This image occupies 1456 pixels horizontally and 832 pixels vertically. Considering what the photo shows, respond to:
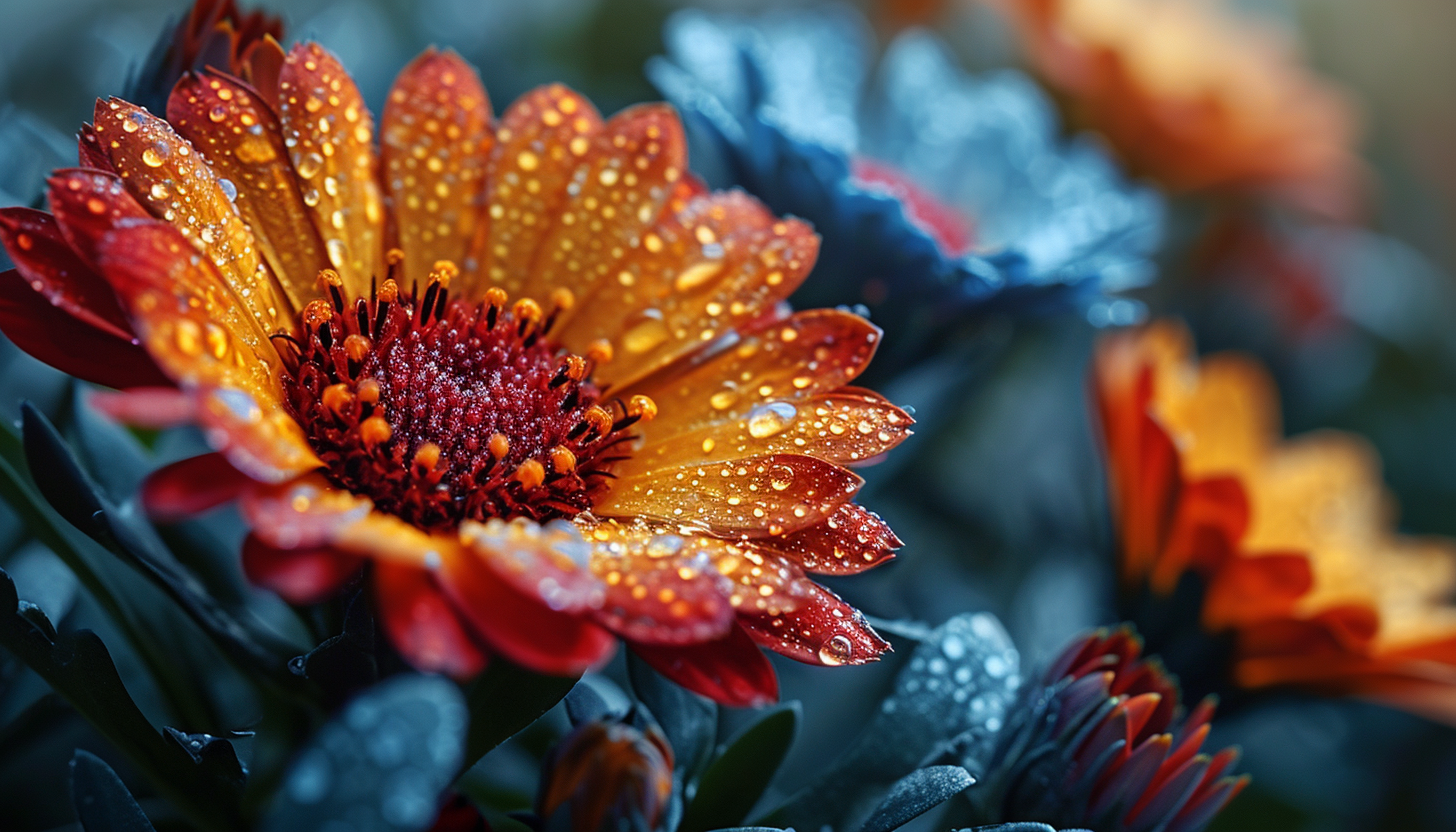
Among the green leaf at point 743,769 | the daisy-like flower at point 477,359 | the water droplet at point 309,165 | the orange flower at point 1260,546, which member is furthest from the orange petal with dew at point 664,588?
the orange flower at point 1260,546

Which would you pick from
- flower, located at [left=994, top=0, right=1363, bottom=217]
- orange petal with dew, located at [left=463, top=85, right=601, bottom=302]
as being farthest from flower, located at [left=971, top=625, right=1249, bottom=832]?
flower, located at [left=994, top=0, right=1363, bottom=217]

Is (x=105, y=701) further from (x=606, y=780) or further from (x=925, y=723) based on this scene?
(x=925, y=723)

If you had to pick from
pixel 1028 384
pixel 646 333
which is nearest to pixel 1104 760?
pixel 646 333

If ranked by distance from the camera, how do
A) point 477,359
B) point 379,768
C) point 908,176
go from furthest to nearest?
point 908,176 → point 477,359 → point 379,768

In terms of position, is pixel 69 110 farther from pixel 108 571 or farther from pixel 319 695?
pixel 319 695

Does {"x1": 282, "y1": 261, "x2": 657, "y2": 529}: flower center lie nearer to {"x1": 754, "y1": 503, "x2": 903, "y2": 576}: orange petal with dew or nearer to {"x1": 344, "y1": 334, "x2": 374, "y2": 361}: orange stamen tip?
{"x1": 344, "y1": 334, "x2": 374, "y2": 361}: orange stamen tip

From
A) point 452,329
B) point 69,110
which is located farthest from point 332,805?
point 69,110
